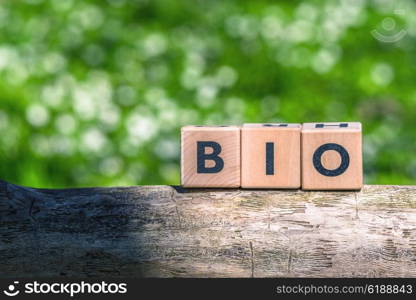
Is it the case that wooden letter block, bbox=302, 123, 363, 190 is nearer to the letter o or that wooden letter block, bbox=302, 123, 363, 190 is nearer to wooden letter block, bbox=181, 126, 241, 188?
the letter o

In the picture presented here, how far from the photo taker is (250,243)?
1.26 metres

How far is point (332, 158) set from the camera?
1.27 m

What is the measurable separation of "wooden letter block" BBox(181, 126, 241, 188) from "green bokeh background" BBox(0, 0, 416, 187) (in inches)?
46.1

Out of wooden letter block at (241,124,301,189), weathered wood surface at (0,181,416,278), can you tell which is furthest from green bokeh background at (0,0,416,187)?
wooden letter block at (241,124,301,189)

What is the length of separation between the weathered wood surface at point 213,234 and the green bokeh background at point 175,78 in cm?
108

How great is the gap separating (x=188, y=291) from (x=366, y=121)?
5.34 ft

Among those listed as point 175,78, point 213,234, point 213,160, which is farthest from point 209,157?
point 175,78

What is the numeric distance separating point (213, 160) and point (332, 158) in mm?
206

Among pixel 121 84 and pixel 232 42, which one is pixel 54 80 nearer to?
pixel 121 84

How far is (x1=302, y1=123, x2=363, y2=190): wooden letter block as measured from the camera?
49.8 inches

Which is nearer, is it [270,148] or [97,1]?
[270,148]

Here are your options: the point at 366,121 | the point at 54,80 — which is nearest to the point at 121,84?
the point at 54,80

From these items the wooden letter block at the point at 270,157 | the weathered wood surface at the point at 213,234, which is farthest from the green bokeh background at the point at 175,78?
the wooden letter block at the point at 270,157

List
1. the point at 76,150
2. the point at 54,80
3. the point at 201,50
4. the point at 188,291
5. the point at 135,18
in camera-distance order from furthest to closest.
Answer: the point at 135,18 → the point at 201,50 → the point at 54,80 → the point at 76,150 → the point at 188,291
